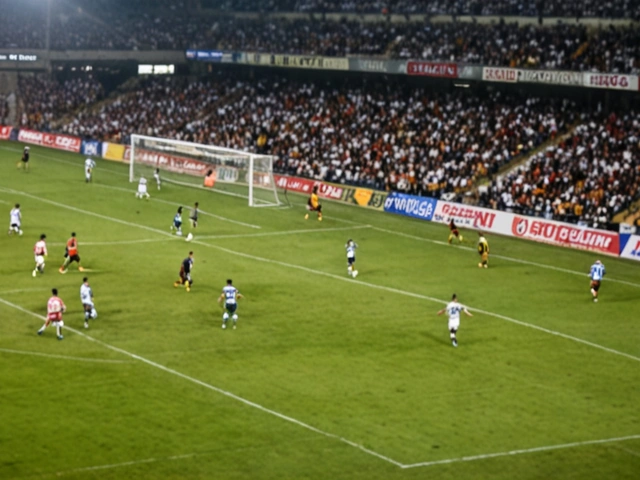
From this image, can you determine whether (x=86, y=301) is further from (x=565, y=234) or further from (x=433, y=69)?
(x=433, y=69)

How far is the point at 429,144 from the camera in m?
69.6

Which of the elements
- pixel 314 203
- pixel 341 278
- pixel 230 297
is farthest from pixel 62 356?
pixel 314 203

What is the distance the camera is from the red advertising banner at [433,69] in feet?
236

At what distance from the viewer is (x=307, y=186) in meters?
68.4

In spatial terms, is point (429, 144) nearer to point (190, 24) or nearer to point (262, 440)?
point (190, 24)

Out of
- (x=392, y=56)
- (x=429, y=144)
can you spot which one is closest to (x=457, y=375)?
(x=429, y=144)

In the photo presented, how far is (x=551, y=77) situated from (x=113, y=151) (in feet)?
102

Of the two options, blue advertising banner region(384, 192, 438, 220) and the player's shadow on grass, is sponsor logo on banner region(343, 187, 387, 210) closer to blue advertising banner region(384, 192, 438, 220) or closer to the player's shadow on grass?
blue advertising banner region(384, 192, 438, 220)

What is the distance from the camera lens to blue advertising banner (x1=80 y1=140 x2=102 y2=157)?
83.1 metres

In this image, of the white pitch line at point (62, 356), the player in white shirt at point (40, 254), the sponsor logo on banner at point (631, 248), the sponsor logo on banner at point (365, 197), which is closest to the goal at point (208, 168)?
the sponsor logo on banner at point (365, 197)

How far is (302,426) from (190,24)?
7365cm

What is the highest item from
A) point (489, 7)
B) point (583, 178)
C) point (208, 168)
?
point (489, 7)

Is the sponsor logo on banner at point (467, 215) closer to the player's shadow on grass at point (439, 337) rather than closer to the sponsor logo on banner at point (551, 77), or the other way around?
the sponsor logo on banner at point (551, 77)

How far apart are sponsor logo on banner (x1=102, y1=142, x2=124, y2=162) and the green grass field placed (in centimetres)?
2553
